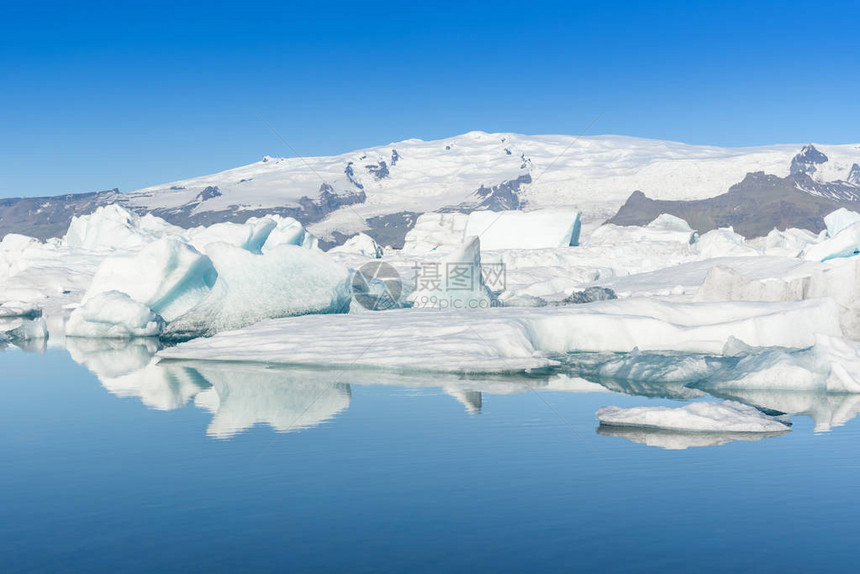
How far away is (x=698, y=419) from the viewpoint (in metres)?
7.93

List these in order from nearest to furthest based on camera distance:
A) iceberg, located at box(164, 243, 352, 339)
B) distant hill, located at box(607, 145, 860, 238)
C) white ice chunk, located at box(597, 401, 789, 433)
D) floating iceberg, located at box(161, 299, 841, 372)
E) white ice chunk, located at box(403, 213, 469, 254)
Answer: white ice chunk, located at box(597, 401, 789, 433)
floating iceberg, located at box(161, 299, 841, 372)
iceberg, located at box(164, 243, 352, 339)
white ice chunk, located at box(403, 213, 469, 254)
distant hill, located at box(607, 145, 860, 238)

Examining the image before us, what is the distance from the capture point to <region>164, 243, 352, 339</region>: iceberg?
1658 cm

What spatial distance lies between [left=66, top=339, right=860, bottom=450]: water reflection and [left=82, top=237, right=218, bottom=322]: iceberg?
16.7 feet

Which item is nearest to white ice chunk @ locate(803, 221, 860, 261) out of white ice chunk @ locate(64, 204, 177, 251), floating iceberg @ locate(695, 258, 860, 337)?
floating iceberg @ locate(695, 258, 860, 337)

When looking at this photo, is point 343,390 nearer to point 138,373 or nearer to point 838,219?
point 138,373

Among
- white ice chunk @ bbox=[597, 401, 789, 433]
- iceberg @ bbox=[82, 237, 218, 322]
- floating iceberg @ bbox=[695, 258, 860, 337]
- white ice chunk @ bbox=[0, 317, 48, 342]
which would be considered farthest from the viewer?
white ice chunk @ bbox=[0, 317, 48, 342]

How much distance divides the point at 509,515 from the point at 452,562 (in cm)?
88

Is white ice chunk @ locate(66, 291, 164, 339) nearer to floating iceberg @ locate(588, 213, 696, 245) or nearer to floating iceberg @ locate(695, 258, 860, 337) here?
floating iceberg @ locate(695, 258, 860, 337)

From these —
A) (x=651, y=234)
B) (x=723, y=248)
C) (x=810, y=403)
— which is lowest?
(x=810, y=403)

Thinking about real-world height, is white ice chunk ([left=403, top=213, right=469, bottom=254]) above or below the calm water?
above

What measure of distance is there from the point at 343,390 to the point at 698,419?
176 inches

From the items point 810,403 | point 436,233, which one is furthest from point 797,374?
point 436,233

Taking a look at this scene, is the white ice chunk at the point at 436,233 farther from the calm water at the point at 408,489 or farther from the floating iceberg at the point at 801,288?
the calm water at the point at 408,489

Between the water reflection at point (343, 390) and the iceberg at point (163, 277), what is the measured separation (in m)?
5.11
